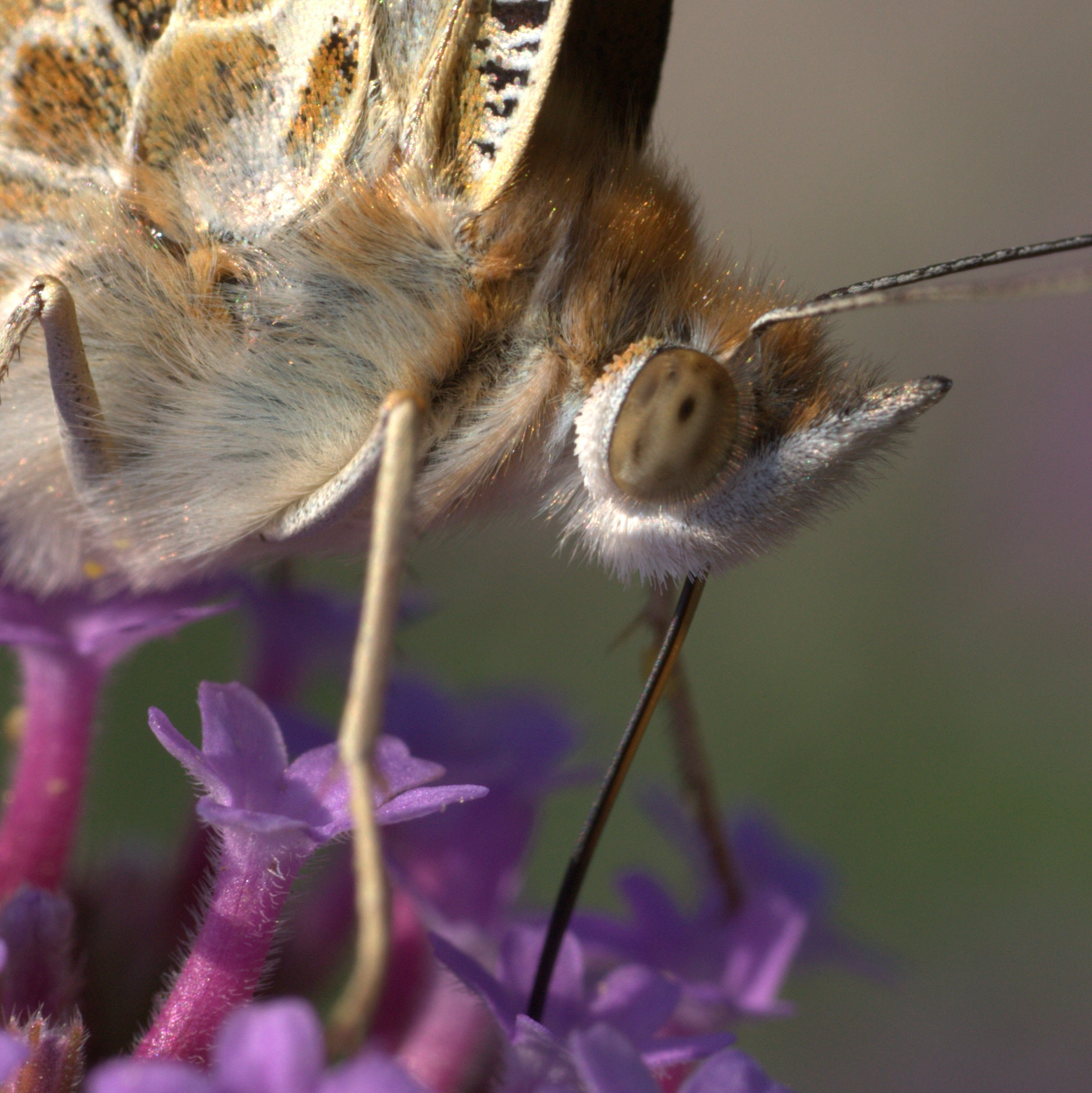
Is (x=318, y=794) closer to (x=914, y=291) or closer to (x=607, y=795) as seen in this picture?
(x=607, y=795)

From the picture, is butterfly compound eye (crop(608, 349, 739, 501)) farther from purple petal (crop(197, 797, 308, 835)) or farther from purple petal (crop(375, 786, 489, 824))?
purple petal (crop(197, 797, 308, 835))

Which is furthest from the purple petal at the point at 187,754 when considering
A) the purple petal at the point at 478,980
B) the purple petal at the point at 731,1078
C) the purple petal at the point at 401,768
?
the purple petal at the point at 731,1078

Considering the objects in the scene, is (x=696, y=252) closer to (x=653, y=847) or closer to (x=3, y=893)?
(x=3, y=893)

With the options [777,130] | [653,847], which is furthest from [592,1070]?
[777,130]

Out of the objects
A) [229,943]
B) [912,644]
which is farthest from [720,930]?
[912,644]

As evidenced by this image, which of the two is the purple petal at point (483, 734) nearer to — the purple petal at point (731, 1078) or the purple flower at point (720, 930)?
the purple flower at point (720, 930)

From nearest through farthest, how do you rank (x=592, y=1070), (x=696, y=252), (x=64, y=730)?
(x=592, y=1070), (x=696, y=252), (x=64, y=730)

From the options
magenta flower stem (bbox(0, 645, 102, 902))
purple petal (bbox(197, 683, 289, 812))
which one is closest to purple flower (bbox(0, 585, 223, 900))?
magenta flower stem (bbox(0, 645, 102, 902))
